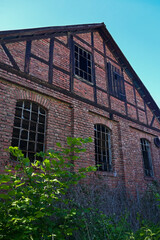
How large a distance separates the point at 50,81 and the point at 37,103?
98 cm

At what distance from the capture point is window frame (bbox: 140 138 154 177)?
9.35 m

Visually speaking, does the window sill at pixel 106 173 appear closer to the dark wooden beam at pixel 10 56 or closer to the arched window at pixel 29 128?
the arched window at pixel 29 128

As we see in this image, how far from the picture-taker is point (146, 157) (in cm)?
973

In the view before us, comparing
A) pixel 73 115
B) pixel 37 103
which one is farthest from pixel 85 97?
pixel 37 103

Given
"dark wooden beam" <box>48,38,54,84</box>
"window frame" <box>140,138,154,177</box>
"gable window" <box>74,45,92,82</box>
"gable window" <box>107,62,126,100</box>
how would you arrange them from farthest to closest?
"window frame" <box>140,138,154,177</box> → "gable window" <box>107,62,126,100</box> → "gable window" <box>74,45,92,82</box> → "dark wooden beam" <box>48,38,54,84</box>

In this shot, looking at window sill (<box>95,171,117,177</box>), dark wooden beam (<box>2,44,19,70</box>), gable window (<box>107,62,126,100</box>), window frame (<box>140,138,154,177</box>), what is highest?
gable window (<box>107,62,126,100</box>)

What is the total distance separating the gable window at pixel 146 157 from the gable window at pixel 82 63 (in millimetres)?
4470

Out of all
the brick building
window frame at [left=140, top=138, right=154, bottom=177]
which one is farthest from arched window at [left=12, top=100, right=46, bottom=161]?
window frame at [left=140, top=138, right=154, bottom=177]

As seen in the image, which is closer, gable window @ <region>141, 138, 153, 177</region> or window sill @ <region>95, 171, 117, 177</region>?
window sill @ <region>95, 171, 117, 177</region>

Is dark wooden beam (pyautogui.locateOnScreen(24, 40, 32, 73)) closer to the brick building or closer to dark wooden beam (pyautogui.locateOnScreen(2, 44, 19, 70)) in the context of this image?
the brick building

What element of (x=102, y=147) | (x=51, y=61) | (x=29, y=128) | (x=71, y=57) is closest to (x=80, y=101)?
(x=51, y=61)

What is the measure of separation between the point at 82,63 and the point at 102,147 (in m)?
3.65

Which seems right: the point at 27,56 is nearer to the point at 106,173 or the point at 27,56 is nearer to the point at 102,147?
the point at 102,147

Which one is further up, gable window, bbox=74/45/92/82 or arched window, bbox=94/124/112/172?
gable window, bbox=74/45/92/82
